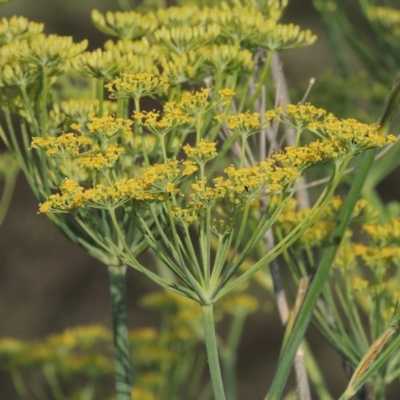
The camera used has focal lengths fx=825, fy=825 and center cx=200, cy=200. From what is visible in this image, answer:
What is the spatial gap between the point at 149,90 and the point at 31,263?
8.94 metres

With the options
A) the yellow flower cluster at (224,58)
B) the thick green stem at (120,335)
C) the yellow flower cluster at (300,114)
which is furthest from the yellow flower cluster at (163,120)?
the thick green stem at (120,335)

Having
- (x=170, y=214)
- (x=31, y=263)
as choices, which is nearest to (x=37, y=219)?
(x=31, y=263)

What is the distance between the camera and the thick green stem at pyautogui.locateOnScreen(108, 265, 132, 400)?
1.56 metres

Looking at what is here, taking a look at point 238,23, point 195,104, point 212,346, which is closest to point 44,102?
point 195,104

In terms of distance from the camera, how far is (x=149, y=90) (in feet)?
4.56

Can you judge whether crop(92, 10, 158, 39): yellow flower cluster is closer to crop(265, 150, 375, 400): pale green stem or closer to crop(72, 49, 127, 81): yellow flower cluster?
crop(72, 49, 127, 81): yellow flower cluster

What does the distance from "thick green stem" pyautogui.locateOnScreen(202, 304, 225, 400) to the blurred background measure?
800cm

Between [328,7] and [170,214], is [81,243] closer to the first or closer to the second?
[170,214]

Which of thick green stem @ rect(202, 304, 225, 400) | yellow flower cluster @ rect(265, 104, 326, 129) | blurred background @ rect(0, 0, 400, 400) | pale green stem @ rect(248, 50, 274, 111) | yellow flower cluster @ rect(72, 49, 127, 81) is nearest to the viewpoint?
thick green stem @ rect(202, 304, 225, 400)

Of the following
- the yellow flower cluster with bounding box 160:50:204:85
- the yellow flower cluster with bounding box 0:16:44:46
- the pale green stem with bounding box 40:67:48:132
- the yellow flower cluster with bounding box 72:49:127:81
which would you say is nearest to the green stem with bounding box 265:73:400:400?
the yellow flower cluster with bounding box 160:50:204:85

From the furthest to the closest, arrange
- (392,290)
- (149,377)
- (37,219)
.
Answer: (37,219), (149,377), (392,290)

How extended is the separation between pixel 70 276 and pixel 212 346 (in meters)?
9.14

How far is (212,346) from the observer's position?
1.25 metres

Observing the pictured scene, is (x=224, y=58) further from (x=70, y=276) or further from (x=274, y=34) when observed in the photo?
(x=70, y=276)
